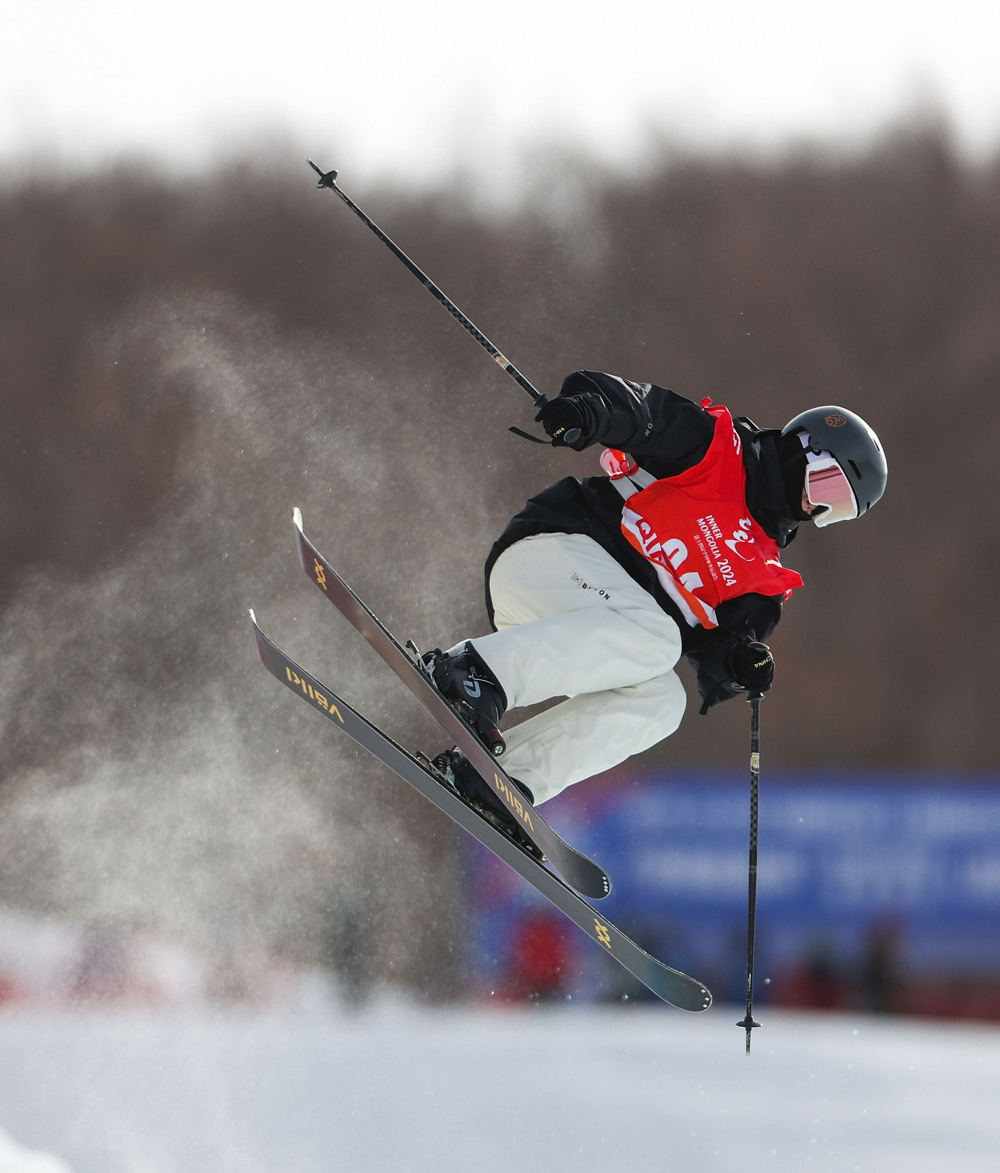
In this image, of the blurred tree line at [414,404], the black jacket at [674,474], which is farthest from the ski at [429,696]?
the blurred tree line at [414,404]

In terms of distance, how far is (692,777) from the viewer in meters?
6.85

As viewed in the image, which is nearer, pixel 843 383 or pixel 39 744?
pixel 39 744

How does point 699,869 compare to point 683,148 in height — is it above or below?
below

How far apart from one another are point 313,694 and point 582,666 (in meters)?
0.71

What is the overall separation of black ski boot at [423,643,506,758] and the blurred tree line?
395cm

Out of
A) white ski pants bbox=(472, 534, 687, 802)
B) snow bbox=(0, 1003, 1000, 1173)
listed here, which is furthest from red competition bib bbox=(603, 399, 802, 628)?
snow bbox=(0, 1003, 1000, 1173)

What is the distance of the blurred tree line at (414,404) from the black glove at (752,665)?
3862 mm

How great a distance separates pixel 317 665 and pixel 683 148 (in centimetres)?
403

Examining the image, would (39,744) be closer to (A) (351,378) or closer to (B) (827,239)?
(A) (351,378)

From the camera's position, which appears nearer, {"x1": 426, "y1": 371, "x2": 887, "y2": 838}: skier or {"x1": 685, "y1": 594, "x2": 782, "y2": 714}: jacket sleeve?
{"x1": 426, "y1": 371, "x2": 887, "y2": 838}: skier

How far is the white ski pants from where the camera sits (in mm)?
2889

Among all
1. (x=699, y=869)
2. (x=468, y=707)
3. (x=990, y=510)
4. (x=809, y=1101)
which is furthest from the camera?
(x=990, y=510)

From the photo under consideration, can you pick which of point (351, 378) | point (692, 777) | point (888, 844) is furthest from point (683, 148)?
point (888, 844)

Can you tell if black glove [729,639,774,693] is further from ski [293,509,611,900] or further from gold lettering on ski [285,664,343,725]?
gold lettering on ski [285,664,343,725]
